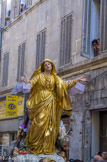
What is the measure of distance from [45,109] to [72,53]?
18.2 feet

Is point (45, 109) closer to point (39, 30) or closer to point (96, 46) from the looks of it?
point (96, 46)

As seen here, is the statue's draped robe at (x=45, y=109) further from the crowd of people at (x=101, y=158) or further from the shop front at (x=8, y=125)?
the shop front at (x=8, y=125)

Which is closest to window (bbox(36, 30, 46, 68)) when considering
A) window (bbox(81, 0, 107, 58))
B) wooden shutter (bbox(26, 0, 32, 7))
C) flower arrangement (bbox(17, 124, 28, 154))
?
wooden shutter (bbox(26, 0, 32, 7))

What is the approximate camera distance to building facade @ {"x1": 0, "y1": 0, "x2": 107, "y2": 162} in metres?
11.0

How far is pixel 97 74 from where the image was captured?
438 inches

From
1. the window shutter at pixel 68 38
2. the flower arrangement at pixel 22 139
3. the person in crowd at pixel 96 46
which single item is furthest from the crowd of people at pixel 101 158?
the window shutter at pixel 68 38

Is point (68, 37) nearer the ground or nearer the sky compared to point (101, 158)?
nearer the sky

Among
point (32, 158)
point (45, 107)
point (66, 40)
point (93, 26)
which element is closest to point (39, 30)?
point (66, 40)

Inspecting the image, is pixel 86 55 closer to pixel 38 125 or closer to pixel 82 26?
pixel 82 26

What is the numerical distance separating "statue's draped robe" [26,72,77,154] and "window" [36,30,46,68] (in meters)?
7.03

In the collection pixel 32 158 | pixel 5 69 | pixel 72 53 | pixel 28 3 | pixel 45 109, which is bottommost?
pixel 32 158

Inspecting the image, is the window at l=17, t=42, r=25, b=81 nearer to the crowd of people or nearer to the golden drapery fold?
the golden drapery fold

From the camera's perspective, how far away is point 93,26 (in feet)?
38.4

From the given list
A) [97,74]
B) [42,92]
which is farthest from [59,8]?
[42,92]
